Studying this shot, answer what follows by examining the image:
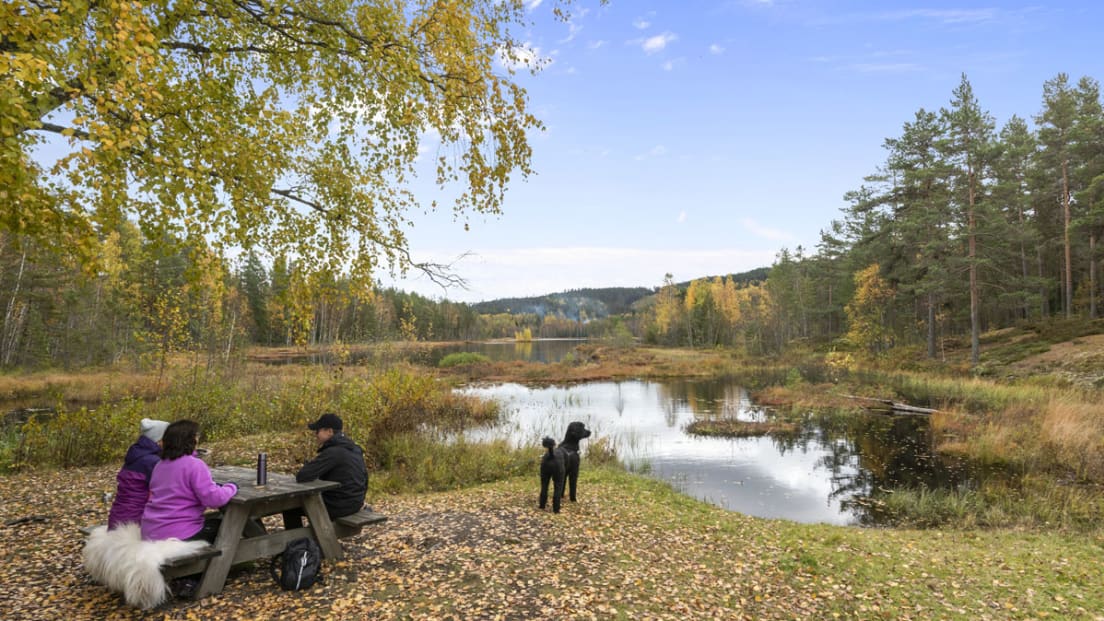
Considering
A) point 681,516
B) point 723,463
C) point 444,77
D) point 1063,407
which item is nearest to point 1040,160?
point 1063,407

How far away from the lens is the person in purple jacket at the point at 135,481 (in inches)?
176

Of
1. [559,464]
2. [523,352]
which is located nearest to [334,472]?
[559,464]

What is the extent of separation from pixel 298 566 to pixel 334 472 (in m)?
0.87

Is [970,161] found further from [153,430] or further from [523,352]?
[523,352]

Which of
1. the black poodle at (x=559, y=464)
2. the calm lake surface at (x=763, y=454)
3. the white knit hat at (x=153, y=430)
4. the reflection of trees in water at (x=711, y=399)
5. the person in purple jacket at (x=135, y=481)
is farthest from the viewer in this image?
the reflection of trees in water at (x=711, y=399)

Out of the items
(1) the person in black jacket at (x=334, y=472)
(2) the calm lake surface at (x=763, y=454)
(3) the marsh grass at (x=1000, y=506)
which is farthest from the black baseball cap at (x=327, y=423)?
(3) the marsh grass at (x=1000, y=506)

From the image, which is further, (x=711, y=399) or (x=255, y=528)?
(x=711, y=399)

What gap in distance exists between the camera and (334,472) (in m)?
5.14

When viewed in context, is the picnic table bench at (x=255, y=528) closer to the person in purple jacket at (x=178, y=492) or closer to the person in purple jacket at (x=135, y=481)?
the person in purple jacket at (x=178, y=492)

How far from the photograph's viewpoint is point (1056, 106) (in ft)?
110

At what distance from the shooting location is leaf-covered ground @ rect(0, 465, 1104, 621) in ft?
14.4

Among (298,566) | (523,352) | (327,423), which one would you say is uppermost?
(327,423)

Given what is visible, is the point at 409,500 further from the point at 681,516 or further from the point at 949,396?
the point at 949,396

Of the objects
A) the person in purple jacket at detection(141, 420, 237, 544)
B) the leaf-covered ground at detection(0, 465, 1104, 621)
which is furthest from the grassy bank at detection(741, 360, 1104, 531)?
the person in purple jacket at detection(141, 420, 237, 544)
